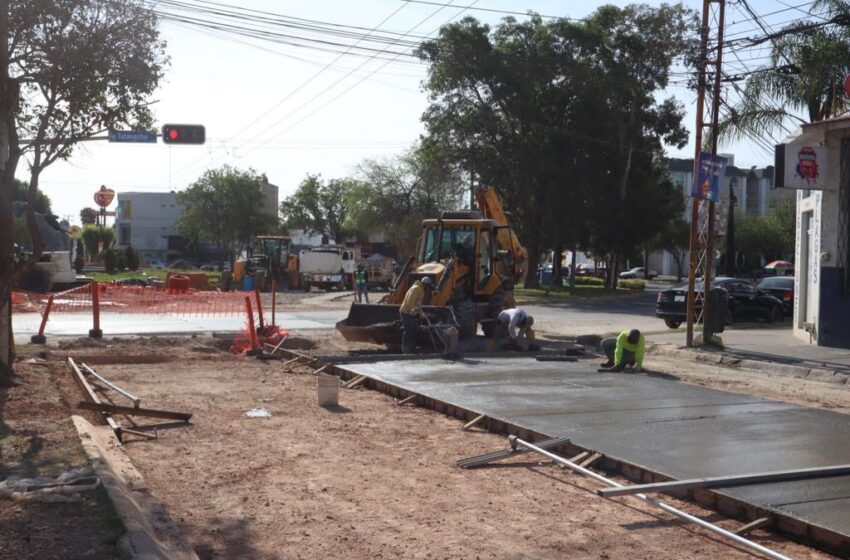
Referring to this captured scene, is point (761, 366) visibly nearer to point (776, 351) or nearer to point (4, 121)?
point (776, 351)

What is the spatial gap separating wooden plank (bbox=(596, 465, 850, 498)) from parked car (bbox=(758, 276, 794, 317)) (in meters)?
25.1

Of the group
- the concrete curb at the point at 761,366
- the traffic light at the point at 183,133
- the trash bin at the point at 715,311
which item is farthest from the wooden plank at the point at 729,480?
the traffic light at the point at 183,133

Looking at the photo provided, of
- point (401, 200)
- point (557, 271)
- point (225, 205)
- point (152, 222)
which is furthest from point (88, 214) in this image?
point (557, 271)

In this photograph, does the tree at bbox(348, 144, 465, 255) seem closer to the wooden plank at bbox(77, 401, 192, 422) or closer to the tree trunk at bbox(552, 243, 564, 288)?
the tree trunk at bbox(552, 243, 564, 288)

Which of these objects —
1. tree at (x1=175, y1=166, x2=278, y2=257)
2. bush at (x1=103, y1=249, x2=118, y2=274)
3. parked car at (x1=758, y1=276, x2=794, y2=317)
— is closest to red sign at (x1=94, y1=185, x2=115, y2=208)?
tree at (x1=175, y1=166, x2=278, y2=257)

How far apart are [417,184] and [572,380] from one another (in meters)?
55.4

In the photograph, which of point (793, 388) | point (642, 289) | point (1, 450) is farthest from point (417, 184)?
point (1, 450)

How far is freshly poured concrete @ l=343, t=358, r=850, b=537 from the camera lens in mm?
8273

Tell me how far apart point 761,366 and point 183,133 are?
1372 cm

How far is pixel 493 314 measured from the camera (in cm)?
2236

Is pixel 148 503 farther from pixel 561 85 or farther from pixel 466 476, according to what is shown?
pixel 561 85

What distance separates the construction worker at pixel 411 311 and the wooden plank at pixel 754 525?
458 inches

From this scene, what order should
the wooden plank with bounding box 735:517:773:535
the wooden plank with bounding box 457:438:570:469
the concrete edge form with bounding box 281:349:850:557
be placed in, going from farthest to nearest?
the wooden plank with bounding box 457:438:570:469, the wooden plank with bounding box 735:517:773:535, the concrete edge form with bounding box 281:349:850:557

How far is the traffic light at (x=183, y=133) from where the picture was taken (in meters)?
22.5
